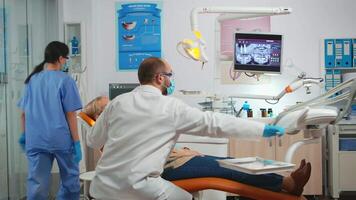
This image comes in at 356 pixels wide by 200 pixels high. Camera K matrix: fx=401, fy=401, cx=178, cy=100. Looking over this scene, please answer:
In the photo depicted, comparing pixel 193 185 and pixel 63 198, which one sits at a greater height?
pixel 193 185

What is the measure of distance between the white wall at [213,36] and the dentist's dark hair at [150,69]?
2190 mm

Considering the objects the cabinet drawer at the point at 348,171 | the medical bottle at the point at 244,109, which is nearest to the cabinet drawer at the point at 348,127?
the cabinet drawer at the point at 348,171

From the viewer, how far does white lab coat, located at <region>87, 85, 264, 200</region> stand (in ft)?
5.83

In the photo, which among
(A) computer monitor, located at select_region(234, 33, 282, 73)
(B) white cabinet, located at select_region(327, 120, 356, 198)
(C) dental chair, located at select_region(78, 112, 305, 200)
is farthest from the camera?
(B) white cabinet, located at select_region(327, 120, 356, 198)

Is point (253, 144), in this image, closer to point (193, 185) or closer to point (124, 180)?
point (193, 185)

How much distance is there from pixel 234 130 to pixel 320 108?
1.68 ft

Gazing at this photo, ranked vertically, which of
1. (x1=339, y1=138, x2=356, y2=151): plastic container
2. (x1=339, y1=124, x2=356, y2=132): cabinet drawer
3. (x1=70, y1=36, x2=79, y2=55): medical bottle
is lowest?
(x1=339, y1=138, x2=356, y2=151): plastic container

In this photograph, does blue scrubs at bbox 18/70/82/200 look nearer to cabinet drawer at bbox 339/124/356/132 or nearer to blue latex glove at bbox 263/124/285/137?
blue latex glove at bbox 263/124/285/137

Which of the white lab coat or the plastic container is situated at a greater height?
the white lab coat

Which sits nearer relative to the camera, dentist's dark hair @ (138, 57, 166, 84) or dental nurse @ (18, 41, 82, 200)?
dentist's dark hair @ (138, 57, 166, 84)

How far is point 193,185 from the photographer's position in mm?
2096

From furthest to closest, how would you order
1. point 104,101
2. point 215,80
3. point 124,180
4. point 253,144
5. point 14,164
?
point 253,144 → point 14,164 → point 215,80 → point 104,101 → point 124,180

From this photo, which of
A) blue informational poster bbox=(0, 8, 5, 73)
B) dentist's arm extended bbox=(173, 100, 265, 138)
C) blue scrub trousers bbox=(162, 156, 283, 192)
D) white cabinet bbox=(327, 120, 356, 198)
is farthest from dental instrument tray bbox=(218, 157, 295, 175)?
blue informational poster bbox=(0, 8, 5, 73)

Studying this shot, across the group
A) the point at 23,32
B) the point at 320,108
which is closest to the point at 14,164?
the point at 23,32
